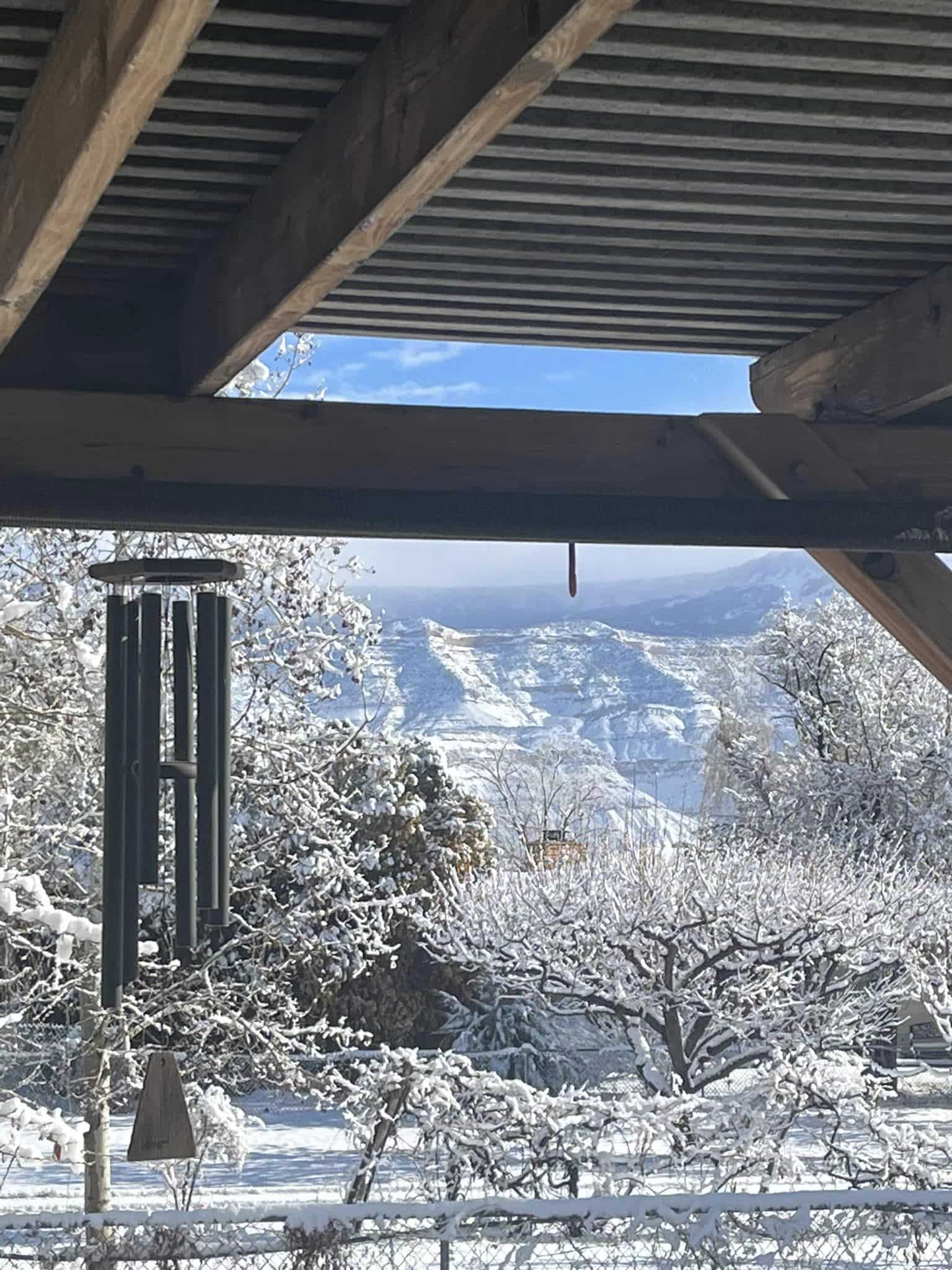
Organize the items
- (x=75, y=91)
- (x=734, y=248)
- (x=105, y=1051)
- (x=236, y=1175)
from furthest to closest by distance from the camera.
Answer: (x=236, y=1175) → (x=105, y=1051) → (x=734, y=248) → (x=75, y=91)

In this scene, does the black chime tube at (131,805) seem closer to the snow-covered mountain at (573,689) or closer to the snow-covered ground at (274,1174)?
the snow-covered ground at (274,1174)

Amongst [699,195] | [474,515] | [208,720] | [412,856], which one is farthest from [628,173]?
[412,856]

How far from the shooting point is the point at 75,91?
1.16m

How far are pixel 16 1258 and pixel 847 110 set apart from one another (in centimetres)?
402

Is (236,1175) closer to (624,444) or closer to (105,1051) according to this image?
(105,1051)

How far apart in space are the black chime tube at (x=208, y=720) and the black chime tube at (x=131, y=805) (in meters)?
0.12

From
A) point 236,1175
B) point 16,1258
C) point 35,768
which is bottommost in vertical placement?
point 236,1175

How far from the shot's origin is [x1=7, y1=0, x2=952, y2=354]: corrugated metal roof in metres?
1.36

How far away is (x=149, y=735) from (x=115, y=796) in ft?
0.46

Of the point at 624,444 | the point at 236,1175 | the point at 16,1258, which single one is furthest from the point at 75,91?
the point at 236,1175

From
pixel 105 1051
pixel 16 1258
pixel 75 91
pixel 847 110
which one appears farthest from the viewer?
pixel 105 1051

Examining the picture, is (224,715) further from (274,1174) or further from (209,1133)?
(274,1174)

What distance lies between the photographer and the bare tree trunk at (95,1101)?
613cm

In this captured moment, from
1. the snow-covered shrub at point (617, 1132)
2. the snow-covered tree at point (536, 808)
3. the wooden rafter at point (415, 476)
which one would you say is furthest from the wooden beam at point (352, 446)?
the snow-covered tree at point (536, 808)
